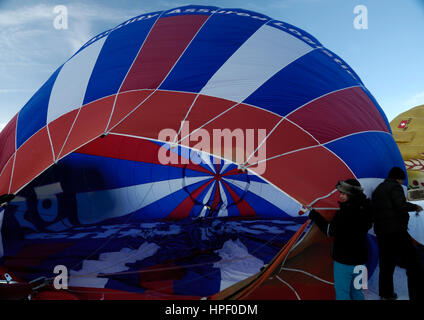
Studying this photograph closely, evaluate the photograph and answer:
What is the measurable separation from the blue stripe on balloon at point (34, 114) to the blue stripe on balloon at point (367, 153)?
2645mm

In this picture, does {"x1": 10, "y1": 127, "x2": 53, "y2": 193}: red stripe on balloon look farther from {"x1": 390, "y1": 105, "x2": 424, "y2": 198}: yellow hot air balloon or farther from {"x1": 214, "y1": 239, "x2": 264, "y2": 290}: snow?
{"x1": 390, "y1": 105, "x2": 424, "y2": 198}: yellow hot air balloon

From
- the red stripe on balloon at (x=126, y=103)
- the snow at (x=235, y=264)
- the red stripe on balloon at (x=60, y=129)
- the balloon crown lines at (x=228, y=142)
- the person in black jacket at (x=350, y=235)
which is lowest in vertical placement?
the snow at (x=235, y=264)

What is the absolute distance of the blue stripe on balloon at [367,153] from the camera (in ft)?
7.72

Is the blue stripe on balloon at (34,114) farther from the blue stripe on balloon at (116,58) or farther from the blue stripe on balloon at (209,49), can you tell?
the blue stripe on balloon at (209,49)

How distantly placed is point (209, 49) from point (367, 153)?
1.71m

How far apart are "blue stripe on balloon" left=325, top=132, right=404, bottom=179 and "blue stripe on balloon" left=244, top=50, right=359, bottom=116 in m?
0.49

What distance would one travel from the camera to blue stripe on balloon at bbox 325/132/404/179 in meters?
2.35

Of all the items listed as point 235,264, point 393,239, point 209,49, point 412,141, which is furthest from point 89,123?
point 412,141

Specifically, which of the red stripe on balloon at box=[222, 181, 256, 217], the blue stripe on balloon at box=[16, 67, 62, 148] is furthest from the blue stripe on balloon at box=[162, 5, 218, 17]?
the red stripe on balloon at box=[222, 181, 256, 217]

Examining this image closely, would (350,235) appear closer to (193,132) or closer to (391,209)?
(391,209)

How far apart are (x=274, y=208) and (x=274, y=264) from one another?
273 cm

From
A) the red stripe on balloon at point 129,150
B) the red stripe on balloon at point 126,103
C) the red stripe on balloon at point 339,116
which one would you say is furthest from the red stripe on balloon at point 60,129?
the red stripe on balloon at point 339,116

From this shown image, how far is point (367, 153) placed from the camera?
8.28 ft
